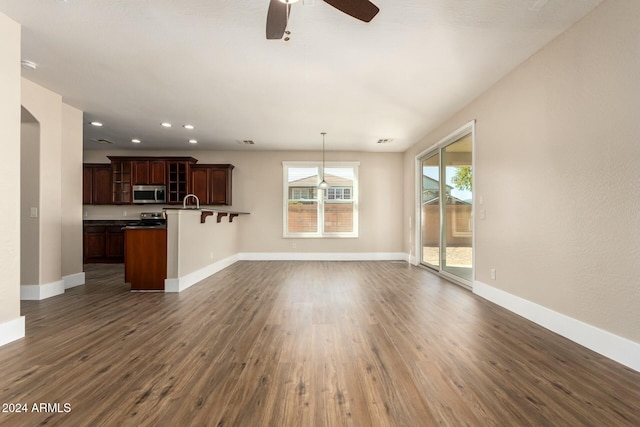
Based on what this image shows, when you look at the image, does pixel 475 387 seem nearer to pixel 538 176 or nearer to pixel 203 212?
pixel 538 176

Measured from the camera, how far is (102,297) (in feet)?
12.6

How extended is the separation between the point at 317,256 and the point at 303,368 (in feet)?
17.6

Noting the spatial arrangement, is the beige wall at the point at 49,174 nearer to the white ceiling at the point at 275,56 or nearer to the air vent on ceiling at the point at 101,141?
the white ceiling at the point at 275,56

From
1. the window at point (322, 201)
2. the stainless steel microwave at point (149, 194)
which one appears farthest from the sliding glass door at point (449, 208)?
the stainless steel microwave at point (149, 194)

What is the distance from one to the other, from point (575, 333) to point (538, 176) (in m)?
1.51

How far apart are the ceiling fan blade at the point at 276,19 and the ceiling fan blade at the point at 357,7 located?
35 centimetres

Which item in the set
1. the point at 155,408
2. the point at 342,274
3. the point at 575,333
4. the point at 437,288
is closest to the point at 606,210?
the point at 575,333

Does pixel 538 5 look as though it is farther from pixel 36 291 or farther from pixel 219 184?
pixel 219 184

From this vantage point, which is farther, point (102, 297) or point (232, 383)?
point (102, 297)

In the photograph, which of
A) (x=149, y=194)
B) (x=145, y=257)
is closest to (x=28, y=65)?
(x=145, y=257)

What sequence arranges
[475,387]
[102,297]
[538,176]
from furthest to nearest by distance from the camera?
[102,297] < [538,176] < [475,387]

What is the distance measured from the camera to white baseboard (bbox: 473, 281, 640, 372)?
2055 mm

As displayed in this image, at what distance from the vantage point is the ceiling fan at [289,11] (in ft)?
5.67

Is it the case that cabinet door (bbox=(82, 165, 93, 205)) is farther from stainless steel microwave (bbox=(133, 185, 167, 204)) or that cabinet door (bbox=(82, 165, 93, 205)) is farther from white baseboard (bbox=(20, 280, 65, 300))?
white baseboard (bbox=(20, 280, 65, 300))
